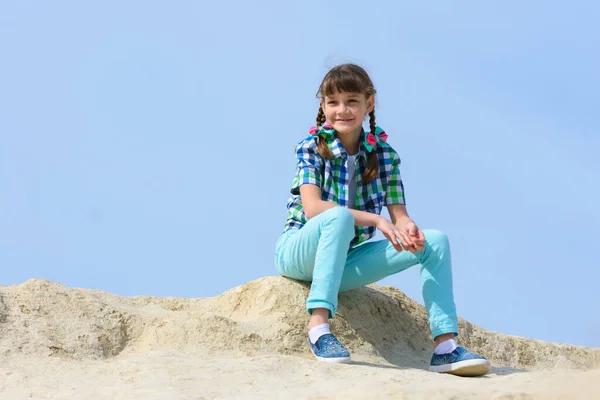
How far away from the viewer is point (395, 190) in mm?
5055

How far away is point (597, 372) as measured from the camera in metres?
3.07

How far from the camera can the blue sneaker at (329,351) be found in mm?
4371

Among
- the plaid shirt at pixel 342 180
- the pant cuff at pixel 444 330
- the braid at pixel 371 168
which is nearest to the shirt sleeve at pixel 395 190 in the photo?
the plaid shirt at pixel 342 180

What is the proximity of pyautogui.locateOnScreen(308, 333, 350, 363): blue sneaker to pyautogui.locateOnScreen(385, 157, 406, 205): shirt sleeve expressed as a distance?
1.02 meters

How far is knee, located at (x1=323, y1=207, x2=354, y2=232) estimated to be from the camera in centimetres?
448

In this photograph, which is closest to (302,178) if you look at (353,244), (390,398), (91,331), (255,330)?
(353,244)

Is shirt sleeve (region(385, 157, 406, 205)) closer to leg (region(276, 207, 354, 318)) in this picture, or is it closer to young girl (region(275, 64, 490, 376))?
young girl (region(275, 64, 490, 376))

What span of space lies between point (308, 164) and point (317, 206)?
0.28 meters

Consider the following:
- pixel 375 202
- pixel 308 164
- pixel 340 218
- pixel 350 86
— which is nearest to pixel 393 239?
pixel 340 218

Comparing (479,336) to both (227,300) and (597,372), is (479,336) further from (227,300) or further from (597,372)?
(597,372)

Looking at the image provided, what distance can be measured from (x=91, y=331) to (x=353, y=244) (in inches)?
63.7

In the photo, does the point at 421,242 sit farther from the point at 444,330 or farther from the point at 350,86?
the point at 350,86

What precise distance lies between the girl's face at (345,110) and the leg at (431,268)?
2.31 feet

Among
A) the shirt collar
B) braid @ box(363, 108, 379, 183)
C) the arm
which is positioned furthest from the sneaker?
the shirt collar
